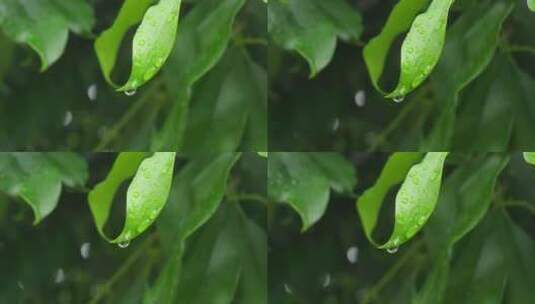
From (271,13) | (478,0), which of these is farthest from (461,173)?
(271,13)

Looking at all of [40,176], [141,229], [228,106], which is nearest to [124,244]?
[141,229]

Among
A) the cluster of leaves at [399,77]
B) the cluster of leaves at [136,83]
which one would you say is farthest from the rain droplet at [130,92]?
the cluster of leaves at [399,77]

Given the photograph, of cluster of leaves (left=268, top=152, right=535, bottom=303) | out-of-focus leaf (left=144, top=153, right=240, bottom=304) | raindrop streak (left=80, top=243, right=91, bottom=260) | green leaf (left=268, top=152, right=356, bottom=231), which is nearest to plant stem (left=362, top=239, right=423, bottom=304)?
cluster of leaves (left=268, top=152, right=535, bottom=303)

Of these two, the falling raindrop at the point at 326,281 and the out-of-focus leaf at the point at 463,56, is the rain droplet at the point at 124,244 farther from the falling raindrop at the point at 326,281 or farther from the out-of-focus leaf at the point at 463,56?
the out-of-focus leaf at the point at 463,56

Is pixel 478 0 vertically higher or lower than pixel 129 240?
higher

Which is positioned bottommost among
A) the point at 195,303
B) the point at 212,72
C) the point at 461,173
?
the point at 195,303

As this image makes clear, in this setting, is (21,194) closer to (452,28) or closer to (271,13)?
(271,13)
